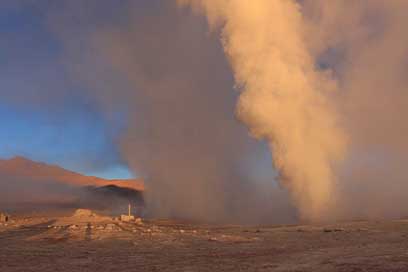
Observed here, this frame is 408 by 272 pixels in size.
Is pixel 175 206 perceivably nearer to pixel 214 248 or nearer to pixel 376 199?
pixel 376 199

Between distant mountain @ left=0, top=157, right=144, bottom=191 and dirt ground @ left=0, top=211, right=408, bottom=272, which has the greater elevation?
distant mountain @ left=0, top=157, right=144, bottom=191

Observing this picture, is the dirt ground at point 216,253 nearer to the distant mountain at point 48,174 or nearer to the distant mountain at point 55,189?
the distant mountain at point 55,189

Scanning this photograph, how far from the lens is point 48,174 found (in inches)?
6383

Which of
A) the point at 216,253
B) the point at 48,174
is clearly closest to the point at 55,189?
the point at 48,174

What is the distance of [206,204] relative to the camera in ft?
190

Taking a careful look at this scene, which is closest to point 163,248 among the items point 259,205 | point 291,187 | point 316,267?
point 316,267

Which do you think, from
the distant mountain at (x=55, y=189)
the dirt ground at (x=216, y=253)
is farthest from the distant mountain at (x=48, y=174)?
the dirt ground at (x=216, y=253)

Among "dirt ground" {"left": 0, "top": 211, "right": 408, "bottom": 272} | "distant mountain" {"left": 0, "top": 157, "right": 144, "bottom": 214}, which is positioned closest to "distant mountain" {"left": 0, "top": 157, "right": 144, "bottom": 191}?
"distant mountain" {"left": 0, "top": 157, "right": 144, "bottom": 214}

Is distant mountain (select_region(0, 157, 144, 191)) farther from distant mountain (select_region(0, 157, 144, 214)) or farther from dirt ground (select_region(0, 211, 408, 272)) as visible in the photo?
dirt ground (select_region(0, 211, 408, 272))

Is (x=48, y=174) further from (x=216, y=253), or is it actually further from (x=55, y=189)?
(x=216, y=253)

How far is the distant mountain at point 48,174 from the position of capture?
495 ft

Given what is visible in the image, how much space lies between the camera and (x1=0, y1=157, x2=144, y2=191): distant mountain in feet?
495

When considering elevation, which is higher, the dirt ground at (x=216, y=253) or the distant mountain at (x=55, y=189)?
the distant mountain at (x=55, y=189)

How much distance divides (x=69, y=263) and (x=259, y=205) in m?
41.0
